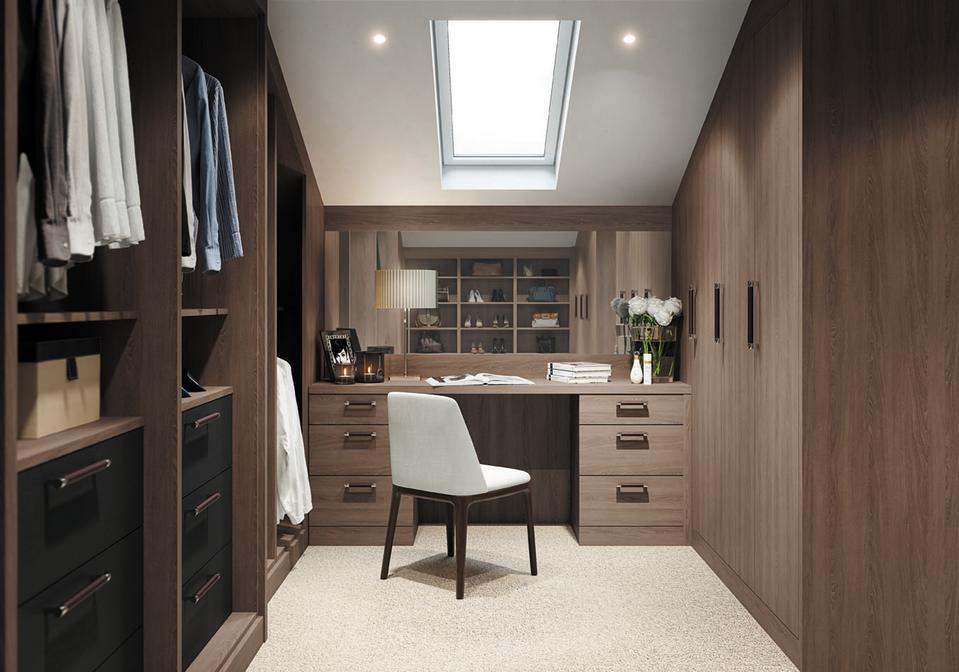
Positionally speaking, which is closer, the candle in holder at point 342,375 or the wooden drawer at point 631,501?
the wooden drawer at point 631,501

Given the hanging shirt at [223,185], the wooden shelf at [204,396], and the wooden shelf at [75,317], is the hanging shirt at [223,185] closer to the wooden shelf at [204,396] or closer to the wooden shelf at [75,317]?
the wooden shelf at [204,396]

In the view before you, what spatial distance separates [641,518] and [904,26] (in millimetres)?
2485

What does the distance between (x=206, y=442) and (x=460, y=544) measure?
3.93 ft

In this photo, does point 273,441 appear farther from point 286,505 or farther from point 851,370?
point 851,370

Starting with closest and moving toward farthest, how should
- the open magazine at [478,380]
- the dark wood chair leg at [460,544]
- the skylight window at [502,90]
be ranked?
the dark wood chair leg at [460,544]
the skylight window at [502,90]
the open magazine at [478,380]

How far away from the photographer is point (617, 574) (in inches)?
143

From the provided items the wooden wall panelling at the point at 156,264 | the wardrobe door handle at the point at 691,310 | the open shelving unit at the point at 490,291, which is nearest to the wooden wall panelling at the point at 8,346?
the wooden wall panelling at the point at 156,264

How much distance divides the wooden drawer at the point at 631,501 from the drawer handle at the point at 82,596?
8.64ft

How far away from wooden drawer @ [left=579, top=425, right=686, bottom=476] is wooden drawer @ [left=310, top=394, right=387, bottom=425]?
102 cm

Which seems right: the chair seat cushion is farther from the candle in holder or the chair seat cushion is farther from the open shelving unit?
the open shelving unit

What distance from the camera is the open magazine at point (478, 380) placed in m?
4.18

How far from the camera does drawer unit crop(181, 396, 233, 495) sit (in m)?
2.34

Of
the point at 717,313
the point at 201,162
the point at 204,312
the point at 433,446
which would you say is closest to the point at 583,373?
the point at 717,313

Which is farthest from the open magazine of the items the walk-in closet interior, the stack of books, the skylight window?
the skylight window
